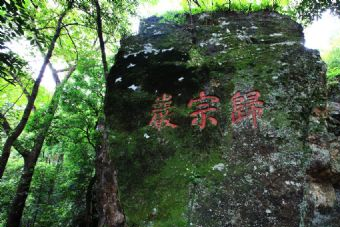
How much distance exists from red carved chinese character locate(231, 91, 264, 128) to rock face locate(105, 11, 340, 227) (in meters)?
0.01

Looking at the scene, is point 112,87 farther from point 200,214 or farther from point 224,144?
point 200,214

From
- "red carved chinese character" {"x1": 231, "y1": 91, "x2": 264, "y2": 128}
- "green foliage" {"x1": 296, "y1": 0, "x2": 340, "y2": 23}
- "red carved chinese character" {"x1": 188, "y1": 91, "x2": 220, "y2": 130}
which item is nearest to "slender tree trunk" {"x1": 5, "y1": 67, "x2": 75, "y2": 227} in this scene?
"red carved chinese character" {"x1": 188, "y1": 91, "x2": 220, "y2": 130}

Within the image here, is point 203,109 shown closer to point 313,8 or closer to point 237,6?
point 237,6

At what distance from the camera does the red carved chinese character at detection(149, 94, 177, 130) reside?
3815 mm

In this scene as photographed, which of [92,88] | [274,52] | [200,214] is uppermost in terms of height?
[92,88]

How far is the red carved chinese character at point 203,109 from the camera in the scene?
362 cm

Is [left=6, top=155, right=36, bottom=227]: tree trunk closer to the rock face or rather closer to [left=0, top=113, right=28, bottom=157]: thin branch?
[left=0, top=113, right=28, bottom=157]: thin branch

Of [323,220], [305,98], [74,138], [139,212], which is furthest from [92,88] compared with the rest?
[323,220]

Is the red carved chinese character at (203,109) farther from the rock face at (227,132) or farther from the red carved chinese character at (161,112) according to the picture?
the red carved chinese character at (161,112)

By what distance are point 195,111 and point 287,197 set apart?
60.3 inches

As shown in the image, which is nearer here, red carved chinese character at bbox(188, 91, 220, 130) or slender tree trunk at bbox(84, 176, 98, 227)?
red carved chinese character at bbox(188, 91, 220, 130)

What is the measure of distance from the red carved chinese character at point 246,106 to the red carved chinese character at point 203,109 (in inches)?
Result: 9.7

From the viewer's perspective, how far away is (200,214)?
2.88m

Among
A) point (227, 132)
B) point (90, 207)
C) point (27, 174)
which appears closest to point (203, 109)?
point (227, 132)
